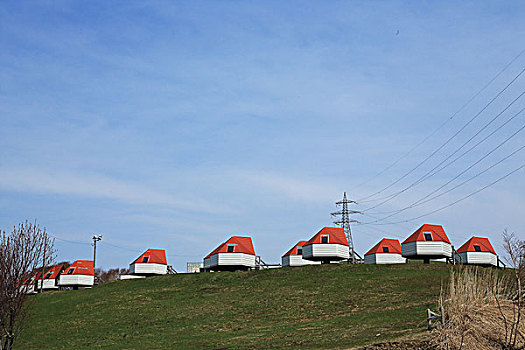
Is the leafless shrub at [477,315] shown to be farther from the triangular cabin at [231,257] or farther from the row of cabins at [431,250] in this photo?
the triangular cabin at [231,257]

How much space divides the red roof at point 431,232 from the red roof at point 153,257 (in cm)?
3447

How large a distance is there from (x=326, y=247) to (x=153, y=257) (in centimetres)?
2626

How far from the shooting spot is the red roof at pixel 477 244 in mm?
69375

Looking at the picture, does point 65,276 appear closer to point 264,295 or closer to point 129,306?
point 129,306

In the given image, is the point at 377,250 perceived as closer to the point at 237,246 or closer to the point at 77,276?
the point at 237,246

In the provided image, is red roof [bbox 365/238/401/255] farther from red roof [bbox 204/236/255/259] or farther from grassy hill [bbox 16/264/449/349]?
red roof [bbox 204/236/255/259]

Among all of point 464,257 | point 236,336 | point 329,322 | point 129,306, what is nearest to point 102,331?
point 129,306

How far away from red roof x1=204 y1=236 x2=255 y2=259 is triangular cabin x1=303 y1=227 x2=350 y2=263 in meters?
7.35

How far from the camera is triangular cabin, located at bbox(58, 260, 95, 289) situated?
79.6m

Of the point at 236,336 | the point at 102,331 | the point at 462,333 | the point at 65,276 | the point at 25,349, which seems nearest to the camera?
the point at 462,333

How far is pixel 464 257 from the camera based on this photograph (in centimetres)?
6900

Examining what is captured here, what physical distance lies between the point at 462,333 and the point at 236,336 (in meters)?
18.9

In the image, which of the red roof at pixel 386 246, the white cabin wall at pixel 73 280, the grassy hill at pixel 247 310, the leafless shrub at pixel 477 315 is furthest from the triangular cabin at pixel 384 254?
the leafless shrub at pixel 477 315

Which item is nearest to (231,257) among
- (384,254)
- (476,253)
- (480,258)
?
(384,254)
